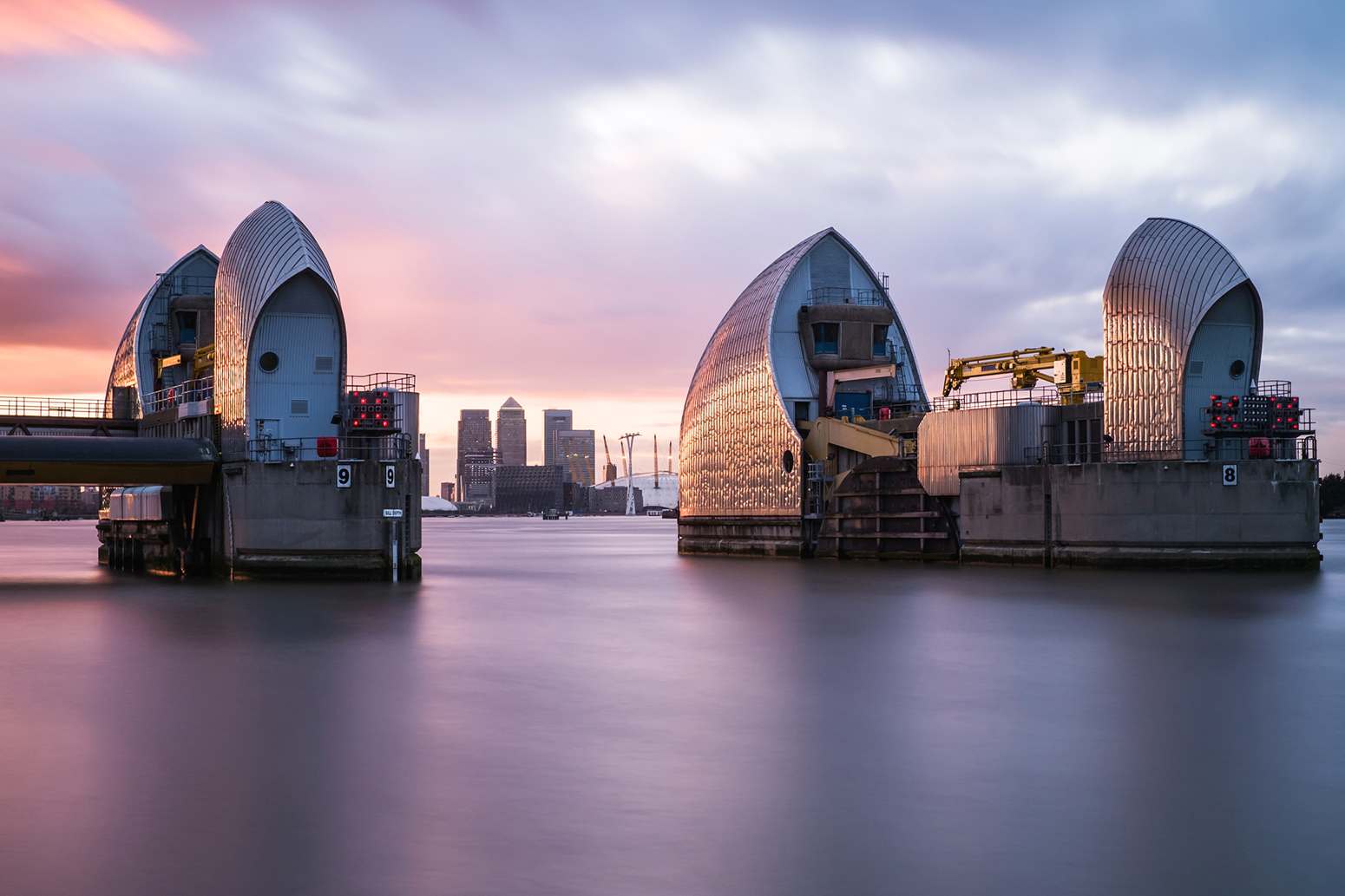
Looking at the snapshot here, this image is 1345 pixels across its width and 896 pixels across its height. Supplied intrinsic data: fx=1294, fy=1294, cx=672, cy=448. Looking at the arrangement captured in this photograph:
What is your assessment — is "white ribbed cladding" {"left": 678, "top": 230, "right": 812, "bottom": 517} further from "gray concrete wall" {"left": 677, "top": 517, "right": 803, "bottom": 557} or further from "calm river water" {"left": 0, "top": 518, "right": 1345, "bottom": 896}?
"calm river water" {"left": 0, "top": 518, "right": 1345, "bottom": 896}

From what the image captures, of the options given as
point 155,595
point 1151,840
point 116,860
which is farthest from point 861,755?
point 155,595

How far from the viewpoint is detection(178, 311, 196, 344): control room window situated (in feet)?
252

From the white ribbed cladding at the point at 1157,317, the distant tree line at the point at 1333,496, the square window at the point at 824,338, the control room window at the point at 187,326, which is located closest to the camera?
the white ribbed cladding at the point at 1157,317

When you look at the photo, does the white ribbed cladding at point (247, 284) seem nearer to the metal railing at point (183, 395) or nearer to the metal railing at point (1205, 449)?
the metal railing at point (183, 395)

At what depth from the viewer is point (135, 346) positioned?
248 feet

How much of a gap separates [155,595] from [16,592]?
7394 mm

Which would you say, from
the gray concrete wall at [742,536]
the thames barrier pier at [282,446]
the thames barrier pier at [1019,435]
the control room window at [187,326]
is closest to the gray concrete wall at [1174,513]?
the thames barrier pier at [1019,435]

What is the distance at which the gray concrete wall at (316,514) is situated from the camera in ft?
156

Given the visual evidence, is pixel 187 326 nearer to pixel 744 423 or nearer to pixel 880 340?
pixel 744 423

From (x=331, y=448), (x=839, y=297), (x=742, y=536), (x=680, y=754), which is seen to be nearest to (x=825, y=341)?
(x=839, y=297)

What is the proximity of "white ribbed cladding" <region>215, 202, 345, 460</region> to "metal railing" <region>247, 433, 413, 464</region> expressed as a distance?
2.91 ft

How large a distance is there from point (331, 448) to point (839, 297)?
31.5 metres

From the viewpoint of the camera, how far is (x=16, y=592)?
1918 inches

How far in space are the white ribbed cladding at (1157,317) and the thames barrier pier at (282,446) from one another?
2826cm
